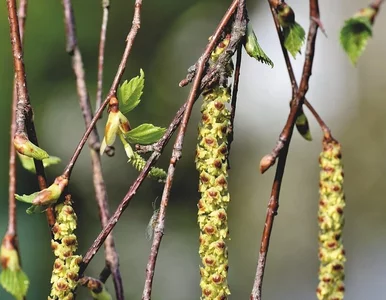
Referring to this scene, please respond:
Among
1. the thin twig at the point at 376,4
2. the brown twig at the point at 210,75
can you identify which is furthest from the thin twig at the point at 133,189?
the thin twig at the point at 376,4

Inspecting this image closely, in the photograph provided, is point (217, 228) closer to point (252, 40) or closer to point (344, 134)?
point (252, 40)

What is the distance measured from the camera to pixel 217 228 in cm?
37

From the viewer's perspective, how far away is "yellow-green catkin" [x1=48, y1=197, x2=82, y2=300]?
1.25 ft

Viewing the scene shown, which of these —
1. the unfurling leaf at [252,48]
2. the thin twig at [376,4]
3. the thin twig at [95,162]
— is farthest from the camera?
the thin twig at [95,162]

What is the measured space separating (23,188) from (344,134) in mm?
2431

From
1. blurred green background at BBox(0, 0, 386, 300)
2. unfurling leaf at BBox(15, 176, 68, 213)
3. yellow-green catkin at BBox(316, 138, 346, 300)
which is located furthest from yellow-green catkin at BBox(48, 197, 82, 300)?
blurred green background at BBox(0, 0, 386, 300)

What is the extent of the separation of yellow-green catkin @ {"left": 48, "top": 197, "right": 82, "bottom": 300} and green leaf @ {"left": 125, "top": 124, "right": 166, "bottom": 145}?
6cm

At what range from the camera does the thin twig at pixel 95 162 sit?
21.5 inches

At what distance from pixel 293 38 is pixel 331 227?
0.35 ft

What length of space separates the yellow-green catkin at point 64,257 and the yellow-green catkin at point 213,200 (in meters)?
0.08

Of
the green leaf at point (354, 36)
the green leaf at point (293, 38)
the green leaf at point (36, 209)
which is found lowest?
the green leaf at point (36, 209)

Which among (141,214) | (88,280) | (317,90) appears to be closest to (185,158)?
(141,214)

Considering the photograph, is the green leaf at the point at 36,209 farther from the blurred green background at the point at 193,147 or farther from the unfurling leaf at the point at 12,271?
the blurred green background at the point at 193,147

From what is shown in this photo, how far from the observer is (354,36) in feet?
A: 1.04
